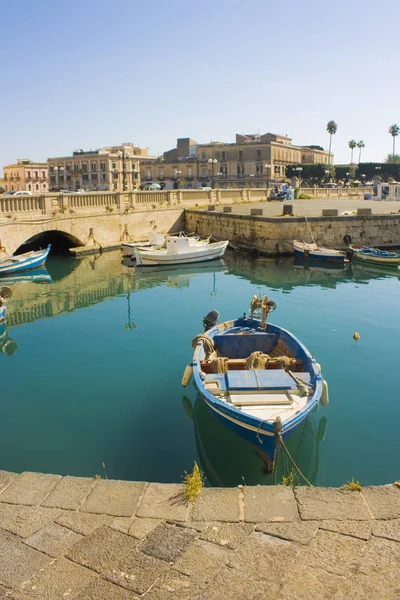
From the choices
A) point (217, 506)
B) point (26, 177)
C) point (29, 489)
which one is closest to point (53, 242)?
point (29, 489)

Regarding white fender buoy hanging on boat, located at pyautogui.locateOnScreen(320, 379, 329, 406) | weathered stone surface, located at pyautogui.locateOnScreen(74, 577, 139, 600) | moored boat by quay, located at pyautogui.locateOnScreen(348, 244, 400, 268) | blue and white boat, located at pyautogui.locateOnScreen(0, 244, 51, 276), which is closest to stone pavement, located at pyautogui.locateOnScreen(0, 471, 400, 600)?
weathered stone surface, located at pyautogui.locateOnScreen(74, 577, 139, 600)

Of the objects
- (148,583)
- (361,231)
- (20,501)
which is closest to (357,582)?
(148,583)

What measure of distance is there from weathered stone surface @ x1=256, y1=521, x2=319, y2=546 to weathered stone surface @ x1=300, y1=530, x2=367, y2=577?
71 millimetres

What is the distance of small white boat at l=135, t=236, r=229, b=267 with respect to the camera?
94.1 feet

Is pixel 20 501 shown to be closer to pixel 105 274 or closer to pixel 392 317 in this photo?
pixel 392 317

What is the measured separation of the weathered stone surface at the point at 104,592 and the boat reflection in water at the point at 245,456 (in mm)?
4368

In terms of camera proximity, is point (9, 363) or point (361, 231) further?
point (361, 231)

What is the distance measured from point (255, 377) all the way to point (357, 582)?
19.9 ft

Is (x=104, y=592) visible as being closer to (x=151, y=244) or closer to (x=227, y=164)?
(x=151, y=244)

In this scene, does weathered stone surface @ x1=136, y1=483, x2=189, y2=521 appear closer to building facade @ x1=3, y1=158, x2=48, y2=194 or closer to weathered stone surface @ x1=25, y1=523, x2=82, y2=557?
weathered stone surface @ x1=25, y1=523, x2=82, y2=557

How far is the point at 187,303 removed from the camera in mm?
21094

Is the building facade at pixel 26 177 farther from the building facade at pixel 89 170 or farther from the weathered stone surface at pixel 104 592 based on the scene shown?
the weathered stone surface at pixel 104 592

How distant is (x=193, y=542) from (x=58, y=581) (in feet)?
4.20

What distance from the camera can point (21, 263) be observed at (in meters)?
26.3
